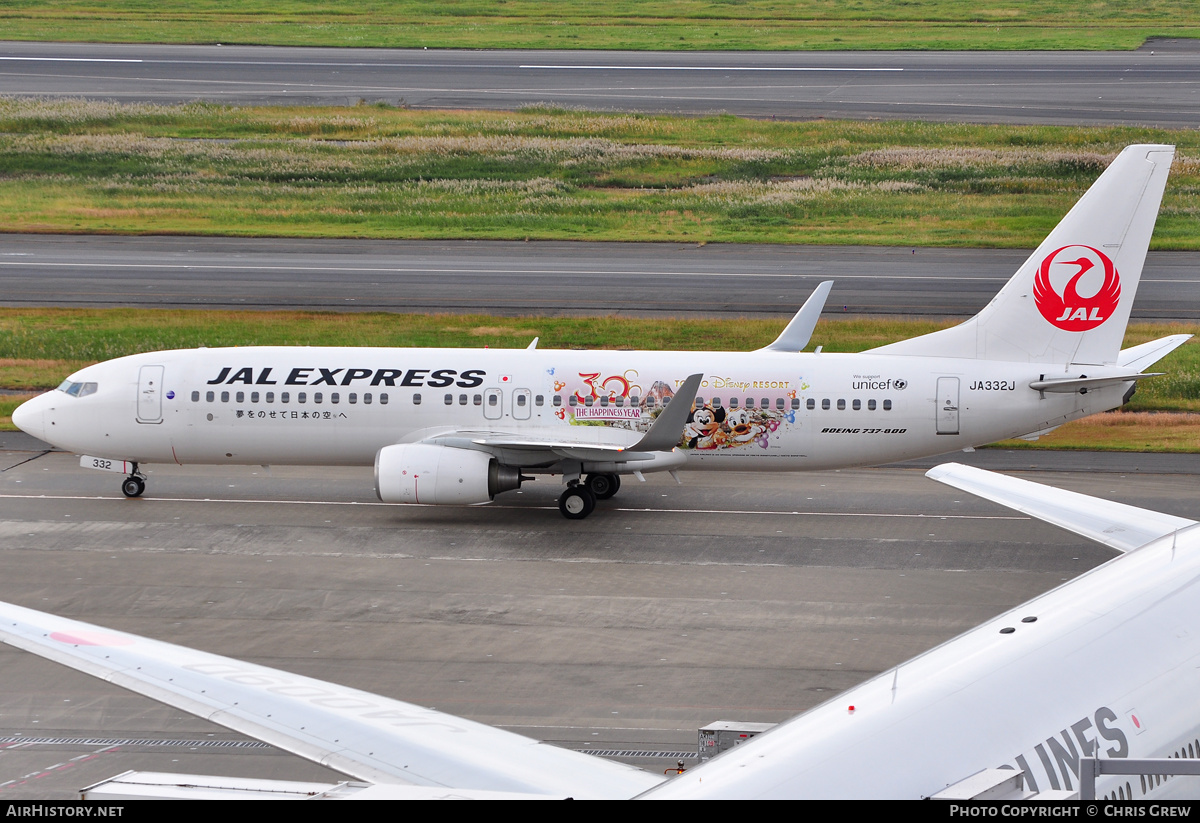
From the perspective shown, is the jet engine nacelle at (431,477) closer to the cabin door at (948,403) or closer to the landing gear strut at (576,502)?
the landing gear strut at (576,502)

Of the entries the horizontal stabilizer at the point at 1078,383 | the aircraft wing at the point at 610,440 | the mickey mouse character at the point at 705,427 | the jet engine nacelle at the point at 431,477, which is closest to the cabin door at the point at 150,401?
the jet engine nacelle at the point at 431,477

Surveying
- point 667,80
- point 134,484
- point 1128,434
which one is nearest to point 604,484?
point 134,484

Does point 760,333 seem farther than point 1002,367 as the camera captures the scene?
Yes

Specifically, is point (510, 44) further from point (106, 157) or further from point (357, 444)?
point (357, 444)

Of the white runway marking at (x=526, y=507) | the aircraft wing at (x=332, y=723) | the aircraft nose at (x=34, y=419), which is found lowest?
the white runway marking at (x=526, y=507)

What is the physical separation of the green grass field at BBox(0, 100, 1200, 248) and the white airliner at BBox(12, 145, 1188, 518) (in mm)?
33260

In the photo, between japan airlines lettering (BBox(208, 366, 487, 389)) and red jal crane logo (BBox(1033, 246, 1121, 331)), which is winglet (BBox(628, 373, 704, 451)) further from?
red jal crane logo (BBox(1033, 246, 1121, 331))

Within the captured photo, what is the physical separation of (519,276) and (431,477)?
2883 cm

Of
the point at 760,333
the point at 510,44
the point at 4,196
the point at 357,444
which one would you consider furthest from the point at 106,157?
the point at 357,444

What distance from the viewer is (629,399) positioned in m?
32.4

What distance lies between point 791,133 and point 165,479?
5450 centimetres

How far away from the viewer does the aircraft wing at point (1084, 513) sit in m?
16.5

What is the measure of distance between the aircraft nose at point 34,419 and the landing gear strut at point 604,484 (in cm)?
1354

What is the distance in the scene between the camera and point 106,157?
78.4 metres
